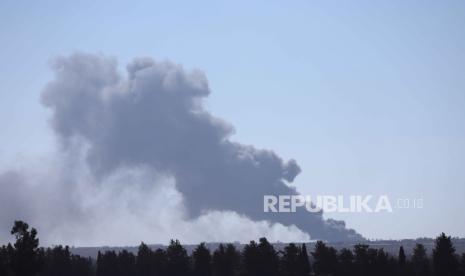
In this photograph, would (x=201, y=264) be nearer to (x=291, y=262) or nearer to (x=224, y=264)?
(x=224, y=264)

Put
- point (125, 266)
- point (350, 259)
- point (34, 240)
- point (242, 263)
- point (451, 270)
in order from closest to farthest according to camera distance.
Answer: point (34, 240) < point (451, 270) < point (350, 259) < point (242, 263) < point (125, 266)

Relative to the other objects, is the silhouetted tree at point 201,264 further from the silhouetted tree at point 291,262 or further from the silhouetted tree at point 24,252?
the silhouetted tree at point 24,252

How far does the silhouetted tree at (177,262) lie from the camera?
114 metres

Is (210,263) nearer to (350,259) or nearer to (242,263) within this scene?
(242,263)

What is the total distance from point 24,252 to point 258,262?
1732 inches

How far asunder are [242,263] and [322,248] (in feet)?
45.5

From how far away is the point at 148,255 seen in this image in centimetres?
12006

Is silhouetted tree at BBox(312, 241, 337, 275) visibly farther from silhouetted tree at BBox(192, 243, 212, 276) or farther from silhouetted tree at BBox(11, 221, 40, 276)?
silhouetted tree at BBox(11, 221, 40, 276)

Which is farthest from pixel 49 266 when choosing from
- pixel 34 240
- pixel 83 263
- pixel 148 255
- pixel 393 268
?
pixel 393 268

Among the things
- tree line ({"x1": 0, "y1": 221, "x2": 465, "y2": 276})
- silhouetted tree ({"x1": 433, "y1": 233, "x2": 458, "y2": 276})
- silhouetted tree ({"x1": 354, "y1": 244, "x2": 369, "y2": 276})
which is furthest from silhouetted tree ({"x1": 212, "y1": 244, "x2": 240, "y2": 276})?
silhouetted tree ({"x1": 433, "y1": 233, "x2": 458, "y2": 276})

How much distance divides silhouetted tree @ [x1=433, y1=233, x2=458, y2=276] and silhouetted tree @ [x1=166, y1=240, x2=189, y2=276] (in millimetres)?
41188

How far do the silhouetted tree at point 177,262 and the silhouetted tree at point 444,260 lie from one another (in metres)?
41.2

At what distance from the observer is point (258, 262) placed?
105 m

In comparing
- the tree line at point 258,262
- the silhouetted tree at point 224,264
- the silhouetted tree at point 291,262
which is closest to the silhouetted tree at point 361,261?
the tree line at point 258,262
